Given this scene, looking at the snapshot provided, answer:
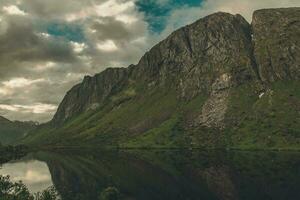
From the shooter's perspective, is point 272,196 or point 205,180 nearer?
point 272,196

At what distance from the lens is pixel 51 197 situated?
420 ft

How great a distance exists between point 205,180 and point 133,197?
172 ft

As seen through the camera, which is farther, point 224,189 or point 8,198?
point 224,189

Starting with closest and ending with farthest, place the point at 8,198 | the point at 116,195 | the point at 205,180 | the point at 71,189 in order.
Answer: the point at 8,198 → the point at 116,195 → the point at 71,189 → the point at 205,180

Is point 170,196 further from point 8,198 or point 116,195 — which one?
point 8,198

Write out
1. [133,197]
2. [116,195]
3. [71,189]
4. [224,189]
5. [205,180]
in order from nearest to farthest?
[116,195], [133,197], [224,189], [71,189], [205,180]

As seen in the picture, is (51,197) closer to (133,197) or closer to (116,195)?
(116,195)

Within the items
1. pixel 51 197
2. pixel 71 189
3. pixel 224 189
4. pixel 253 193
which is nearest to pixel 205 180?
pixel 224 189

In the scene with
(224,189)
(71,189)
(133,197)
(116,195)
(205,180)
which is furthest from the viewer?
(205,180)

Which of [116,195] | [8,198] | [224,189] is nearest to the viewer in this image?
[8,198]

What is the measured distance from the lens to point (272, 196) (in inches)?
5866

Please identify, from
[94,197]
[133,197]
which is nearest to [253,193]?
[133,197]

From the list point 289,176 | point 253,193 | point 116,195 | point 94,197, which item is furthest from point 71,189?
point 289,176

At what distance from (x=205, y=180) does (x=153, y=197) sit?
47.2m
